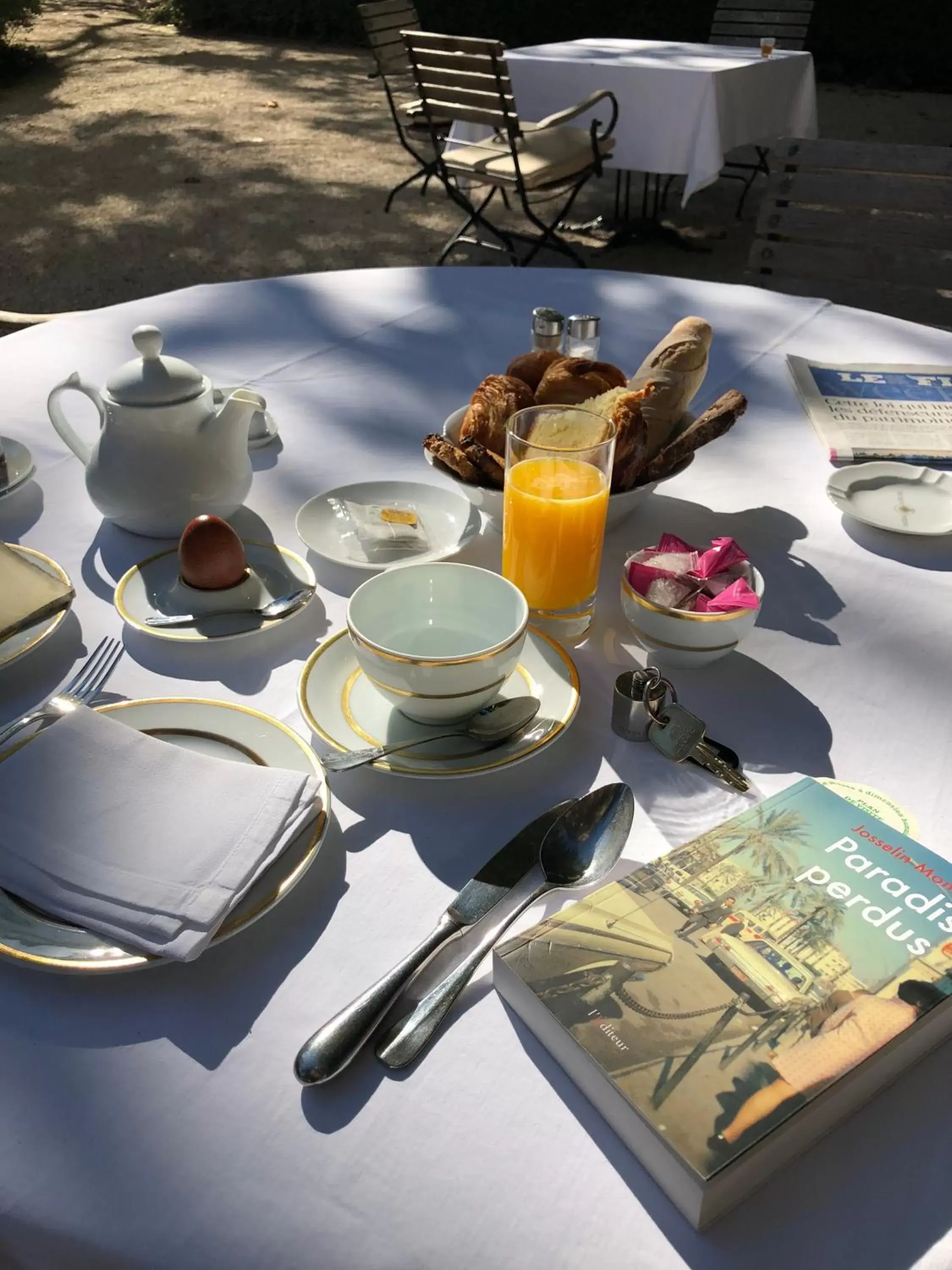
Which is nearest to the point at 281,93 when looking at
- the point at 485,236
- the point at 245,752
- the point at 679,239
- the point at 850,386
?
the point at 485,236

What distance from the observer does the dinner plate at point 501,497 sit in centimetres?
78

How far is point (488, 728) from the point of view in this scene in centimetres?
59

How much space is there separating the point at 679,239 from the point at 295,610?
339cm

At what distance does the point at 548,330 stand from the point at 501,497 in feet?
1.03

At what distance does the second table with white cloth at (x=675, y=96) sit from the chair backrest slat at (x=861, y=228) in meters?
1.35

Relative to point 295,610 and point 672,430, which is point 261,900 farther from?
point 672,430

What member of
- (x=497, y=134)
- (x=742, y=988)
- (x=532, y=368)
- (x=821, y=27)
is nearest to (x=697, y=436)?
(x=532, y=368)

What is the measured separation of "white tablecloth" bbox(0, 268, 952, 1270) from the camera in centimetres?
38

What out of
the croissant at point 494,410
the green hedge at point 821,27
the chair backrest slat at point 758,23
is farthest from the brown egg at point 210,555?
the green hedge at point 821,27

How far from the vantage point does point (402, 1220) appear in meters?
0.38

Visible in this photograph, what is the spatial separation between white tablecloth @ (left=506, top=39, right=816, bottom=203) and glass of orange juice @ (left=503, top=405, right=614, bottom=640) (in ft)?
8.49

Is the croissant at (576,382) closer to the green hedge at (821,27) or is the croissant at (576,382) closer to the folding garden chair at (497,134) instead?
the folding garden chair at (497,134)

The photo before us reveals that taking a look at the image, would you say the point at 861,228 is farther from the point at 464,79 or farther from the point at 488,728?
the point at 464,79

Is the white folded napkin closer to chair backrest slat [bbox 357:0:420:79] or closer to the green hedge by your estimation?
chair backrest slat [bbox 357:0:420:79]
